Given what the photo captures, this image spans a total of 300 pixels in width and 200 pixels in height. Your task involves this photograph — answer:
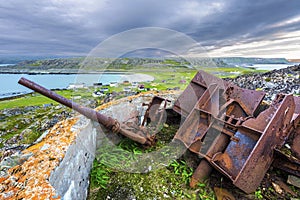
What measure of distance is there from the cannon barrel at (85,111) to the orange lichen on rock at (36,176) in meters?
0.72

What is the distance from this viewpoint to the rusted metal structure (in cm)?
287

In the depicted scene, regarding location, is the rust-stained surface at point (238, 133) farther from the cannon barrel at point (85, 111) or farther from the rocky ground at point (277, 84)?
the rocky ground at point (277, 84)

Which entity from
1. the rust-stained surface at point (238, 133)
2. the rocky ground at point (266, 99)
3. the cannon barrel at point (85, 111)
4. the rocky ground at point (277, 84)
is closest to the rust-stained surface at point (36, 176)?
the cannon barrel at point (85, 111)

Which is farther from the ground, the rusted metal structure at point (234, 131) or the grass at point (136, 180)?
the rusted metal structure at point (234, 131)

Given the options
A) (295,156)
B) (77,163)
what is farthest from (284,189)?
(77,163)

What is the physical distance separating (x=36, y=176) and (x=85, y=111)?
1.49 metres

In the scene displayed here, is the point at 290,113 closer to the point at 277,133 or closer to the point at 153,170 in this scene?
the point at 277,133

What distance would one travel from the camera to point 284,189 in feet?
10.7

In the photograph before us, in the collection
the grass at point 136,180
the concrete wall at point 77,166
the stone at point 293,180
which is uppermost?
the concrete wall at point 77,166

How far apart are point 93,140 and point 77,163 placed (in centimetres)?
94

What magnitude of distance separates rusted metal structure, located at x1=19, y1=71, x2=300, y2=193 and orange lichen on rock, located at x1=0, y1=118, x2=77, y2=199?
2.99 ft

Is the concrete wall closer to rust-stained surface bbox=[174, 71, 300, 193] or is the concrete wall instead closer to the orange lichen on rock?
the orange lichen on rock

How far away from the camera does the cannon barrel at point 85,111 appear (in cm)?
270

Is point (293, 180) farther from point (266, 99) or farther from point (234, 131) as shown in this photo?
point (266, 99)
